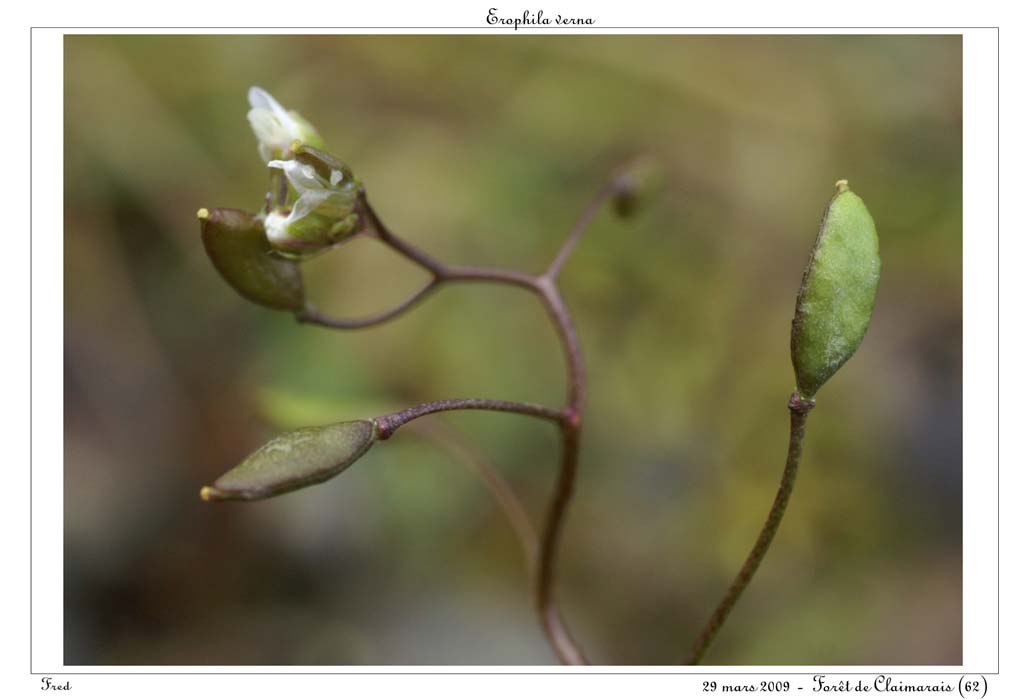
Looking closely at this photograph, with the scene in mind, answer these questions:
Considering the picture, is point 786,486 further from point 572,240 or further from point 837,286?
point 572,240

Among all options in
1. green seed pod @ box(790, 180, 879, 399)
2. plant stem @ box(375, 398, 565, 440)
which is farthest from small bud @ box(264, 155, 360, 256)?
green seed pod @ box(790, 180, 879, 399)

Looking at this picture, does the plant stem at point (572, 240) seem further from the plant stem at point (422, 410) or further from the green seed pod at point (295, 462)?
the green seed pod at point (295, 462)

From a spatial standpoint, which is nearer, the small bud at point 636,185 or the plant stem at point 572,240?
the plant stem at point 572,240

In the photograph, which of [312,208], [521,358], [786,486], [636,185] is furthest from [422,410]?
[521,358]

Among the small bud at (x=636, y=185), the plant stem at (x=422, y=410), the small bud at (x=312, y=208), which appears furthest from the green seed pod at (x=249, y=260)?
the small bud at (x=636, y=185)

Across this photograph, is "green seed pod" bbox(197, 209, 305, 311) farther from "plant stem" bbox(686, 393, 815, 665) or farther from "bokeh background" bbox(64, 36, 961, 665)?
"bokeh background" bbox(64, 36, 961, 665)

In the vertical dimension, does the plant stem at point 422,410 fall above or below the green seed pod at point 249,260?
below
